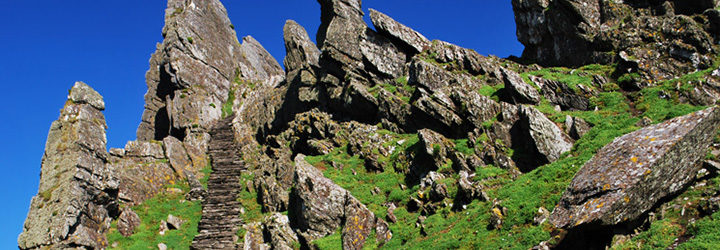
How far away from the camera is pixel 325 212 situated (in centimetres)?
2425

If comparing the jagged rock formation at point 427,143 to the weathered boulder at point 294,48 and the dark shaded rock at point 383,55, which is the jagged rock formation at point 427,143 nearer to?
the dark shaded rock at point 383,55

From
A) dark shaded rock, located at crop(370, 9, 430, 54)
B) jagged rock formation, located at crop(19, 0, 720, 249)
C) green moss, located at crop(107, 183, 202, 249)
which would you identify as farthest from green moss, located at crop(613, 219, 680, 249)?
dark shaded rock, located at crop(370, 9, 430, 54)

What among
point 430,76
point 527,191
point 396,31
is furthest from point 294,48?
point 527,191

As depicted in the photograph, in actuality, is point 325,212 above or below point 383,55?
below

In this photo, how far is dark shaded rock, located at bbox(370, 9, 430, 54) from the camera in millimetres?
37750

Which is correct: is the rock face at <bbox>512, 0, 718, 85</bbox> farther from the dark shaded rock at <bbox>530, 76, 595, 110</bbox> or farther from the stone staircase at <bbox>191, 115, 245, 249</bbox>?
the stone staircase at <bbox>191, 115, 245, 249</bbox>

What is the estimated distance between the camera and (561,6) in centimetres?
3297

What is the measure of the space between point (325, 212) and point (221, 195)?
13694mm

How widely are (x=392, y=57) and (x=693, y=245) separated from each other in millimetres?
28660

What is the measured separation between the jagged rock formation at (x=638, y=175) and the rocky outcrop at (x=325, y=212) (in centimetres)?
978

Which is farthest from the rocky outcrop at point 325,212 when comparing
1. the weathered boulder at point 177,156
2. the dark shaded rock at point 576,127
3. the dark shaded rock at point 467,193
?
the weathered boulder at point 177,156

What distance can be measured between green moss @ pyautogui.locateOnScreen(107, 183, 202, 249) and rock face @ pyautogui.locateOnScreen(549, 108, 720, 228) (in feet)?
79.9

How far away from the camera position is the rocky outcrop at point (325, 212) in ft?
72.9

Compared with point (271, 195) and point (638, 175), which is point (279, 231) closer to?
point (271, 195)
